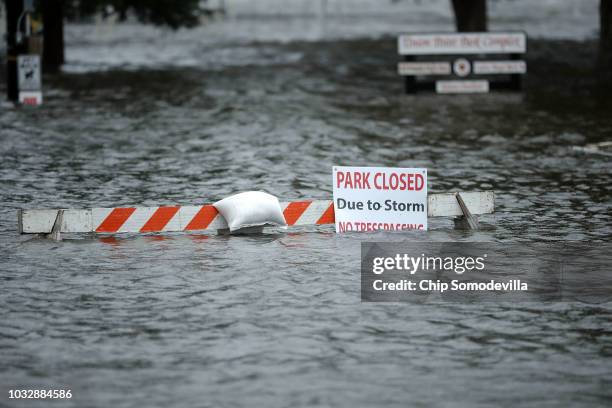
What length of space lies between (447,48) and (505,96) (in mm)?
1698

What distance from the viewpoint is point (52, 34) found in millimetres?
38125

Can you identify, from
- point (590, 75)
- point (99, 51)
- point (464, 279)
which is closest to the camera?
point (464, 279)

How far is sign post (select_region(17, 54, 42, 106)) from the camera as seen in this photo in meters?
25.0

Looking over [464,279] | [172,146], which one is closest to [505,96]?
[172,146]

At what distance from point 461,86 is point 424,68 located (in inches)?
38.0

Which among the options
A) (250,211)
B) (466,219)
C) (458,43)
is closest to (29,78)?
(458,43)

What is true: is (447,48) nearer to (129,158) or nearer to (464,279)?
(129,158)

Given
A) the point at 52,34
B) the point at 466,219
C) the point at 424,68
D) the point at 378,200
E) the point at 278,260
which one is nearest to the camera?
the point at 278,260

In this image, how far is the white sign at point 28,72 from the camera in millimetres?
24969

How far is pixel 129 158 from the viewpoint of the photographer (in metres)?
20.5

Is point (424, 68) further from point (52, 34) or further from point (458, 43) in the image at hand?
point (52, 34)

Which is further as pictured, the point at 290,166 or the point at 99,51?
the point at 99,51

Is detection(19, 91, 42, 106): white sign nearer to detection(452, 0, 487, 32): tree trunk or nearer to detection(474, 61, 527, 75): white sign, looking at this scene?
detection(474, 61, 527, 75): white sign

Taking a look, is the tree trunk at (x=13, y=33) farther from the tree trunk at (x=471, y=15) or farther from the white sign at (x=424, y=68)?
the tree trunk at (x=471, y=15)
